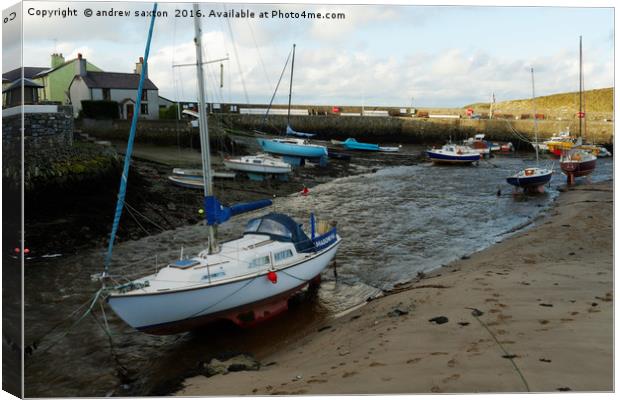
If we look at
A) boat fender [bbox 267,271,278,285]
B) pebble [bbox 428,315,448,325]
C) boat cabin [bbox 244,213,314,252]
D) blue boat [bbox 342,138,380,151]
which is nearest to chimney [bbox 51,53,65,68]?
boat cabin [bbox 244,213,314,252]

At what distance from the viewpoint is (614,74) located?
9.07 m

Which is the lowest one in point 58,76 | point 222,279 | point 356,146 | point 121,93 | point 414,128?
point 222,279

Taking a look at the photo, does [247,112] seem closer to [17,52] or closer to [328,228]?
[328,228]

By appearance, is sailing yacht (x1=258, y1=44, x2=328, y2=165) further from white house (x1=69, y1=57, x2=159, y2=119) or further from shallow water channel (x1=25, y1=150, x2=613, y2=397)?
white house (x1=69, y1=57, x2=159, y2=119)

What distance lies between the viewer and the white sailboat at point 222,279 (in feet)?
35.0

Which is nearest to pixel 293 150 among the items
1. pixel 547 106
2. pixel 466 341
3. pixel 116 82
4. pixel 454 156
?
pixel 454 156

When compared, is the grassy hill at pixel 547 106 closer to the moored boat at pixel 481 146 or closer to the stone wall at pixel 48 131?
the moored boat at pixel 481 146

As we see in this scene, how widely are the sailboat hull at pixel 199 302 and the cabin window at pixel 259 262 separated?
0.30 metres

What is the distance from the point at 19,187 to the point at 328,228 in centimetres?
880

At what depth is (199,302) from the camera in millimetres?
11109

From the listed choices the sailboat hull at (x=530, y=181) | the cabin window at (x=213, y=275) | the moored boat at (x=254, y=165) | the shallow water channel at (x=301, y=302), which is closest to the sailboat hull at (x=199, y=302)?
the cabin window at (x=213, y=275)

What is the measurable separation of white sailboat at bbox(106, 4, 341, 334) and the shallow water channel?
60 centimetres

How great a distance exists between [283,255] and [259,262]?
845mm

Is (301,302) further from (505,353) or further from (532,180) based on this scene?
(532,180)
